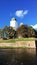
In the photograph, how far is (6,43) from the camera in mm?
79812

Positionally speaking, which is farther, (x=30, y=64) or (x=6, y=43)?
(x=6, y=43)

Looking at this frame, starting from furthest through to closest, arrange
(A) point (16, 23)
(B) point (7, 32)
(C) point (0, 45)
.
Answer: (A) point (16, 23)
(B) point (7, 32)
(C) point (0, 45)

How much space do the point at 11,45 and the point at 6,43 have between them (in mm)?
2571

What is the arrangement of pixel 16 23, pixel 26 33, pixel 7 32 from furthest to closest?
pixel 16 23, pixel 7 32, pixel 26 33

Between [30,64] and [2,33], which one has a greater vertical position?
[2,33]

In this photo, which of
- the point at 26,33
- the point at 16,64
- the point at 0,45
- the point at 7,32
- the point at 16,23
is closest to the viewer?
the point at 16,64

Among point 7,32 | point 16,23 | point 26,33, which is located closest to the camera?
point 26,33

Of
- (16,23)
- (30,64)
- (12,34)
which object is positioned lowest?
(30,64)

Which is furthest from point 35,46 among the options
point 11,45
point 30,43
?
point 11,45

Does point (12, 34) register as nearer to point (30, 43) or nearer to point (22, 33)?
point (22, 33)

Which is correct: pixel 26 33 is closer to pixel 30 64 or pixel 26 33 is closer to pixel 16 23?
pixel 16 23

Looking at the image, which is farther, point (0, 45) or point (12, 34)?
point (12, 34)

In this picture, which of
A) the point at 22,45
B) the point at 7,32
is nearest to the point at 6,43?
the point at 22,45

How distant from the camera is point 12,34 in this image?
125000mm
